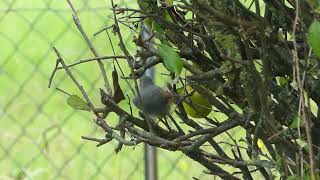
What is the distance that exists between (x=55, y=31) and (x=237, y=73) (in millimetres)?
2802

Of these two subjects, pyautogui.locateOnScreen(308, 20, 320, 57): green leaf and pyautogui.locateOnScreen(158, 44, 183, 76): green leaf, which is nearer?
pyautogui.locateOnScreen(308, 20, 320, 57): green leaf

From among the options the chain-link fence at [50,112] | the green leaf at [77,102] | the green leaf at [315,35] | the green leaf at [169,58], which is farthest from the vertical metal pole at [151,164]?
the green leaf at [315,35]

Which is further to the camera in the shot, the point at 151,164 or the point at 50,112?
the point at 50,112

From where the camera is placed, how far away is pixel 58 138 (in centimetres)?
333

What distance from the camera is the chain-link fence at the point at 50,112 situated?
124 inches

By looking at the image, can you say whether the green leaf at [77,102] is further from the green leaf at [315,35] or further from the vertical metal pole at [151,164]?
the vertical metal pole at [151,164]

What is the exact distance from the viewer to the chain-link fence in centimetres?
314

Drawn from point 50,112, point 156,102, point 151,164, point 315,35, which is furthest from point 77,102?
point 50,112

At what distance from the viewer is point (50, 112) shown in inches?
137

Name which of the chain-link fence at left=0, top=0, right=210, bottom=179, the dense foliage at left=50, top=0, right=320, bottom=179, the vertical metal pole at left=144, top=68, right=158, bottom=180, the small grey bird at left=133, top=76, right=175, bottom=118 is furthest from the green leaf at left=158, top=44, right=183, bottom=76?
the chain-link fence at left=0, top=0, right=210, bottom=179

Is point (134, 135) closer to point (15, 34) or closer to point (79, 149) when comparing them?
point (79, 149)

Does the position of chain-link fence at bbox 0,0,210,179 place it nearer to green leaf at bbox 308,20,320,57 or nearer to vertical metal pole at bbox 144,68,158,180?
vertical metal pole at bbox 144,68,158,180

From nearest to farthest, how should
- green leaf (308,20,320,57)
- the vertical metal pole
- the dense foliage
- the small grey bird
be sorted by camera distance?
green leaf (308,20,320,57)
the dense foliage
the small grey bird
the vertical metal pole

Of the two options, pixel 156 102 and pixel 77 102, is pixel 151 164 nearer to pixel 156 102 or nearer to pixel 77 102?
pixel 156 102
